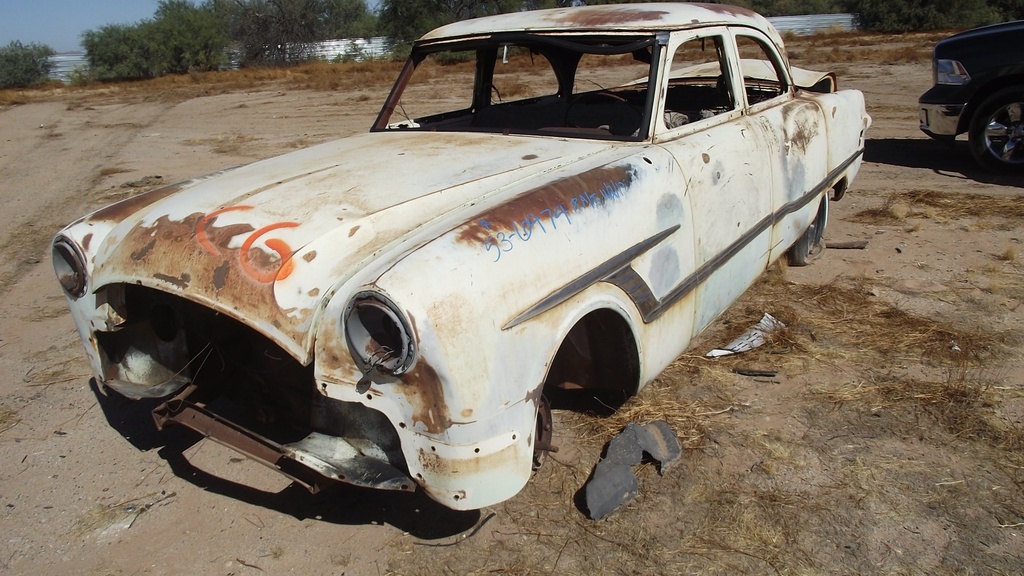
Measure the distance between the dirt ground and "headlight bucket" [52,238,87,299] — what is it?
583 mm

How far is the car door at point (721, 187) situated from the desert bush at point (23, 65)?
115 ft

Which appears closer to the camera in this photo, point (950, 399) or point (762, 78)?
point (950, 399)

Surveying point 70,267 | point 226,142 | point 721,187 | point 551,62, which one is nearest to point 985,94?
point 551,62

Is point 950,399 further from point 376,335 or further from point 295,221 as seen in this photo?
Answer: point 295,221

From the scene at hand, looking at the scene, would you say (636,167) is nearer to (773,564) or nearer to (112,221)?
(773,564)

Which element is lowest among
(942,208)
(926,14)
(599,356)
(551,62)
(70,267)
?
(942,208)

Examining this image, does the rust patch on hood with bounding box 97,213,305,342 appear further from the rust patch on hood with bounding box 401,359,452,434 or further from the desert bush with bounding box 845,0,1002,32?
the desert bush with bounding box 845,0,1002,32

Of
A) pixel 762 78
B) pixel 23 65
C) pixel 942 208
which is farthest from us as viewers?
pixel 23 65

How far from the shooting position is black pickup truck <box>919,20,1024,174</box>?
6.45 meters

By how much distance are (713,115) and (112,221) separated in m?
2.66

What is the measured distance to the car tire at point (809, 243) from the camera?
4.71 m

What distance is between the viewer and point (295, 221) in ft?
8.13

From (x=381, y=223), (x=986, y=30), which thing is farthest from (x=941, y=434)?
(x=986, y=30)

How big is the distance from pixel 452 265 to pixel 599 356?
3.04ft
